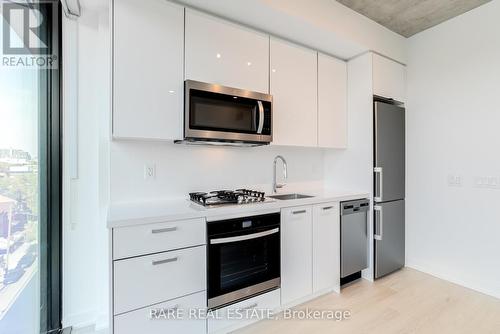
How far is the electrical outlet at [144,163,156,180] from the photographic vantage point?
6.70 feet

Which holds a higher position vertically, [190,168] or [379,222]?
[190,168]

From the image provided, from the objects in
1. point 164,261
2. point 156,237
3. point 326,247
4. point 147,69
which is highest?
point 147,69

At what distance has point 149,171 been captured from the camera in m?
2.06

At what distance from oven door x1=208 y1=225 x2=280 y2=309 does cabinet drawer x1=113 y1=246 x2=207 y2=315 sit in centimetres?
8

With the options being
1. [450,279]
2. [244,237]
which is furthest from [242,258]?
[450,279]

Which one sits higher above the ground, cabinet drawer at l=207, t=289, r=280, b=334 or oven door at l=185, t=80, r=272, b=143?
oven door at l=185, t=80, r=272, b=143

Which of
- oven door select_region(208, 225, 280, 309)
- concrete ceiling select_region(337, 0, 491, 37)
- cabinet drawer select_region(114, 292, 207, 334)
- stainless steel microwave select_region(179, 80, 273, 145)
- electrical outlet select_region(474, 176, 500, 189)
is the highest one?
concrete ceiling select_region(337, 0, 491, 37)

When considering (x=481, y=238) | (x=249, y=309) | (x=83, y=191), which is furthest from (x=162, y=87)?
(x=481, y=238)

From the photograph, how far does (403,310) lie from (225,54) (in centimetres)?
259

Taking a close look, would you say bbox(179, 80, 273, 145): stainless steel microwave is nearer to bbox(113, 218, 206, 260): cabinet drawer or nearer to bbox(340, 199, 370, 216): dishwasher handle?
bbox(113, 218, 206, 260): cabinet drawer

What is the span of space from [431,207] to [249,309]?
2.27 m

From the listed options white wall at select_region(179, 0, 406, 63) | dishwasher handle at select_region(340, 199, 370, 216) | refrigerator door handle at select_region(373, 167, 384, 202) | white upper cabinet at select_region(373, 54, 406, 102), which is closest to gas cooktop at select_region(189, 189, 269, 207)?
dishwasher handle at select_region(340, 199, 370, 216)

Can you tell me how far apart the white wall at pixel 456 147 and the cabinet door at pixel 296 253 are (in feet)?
5.10

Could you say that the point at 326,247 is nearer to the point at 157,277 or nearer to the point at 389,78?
the point at 157,277
